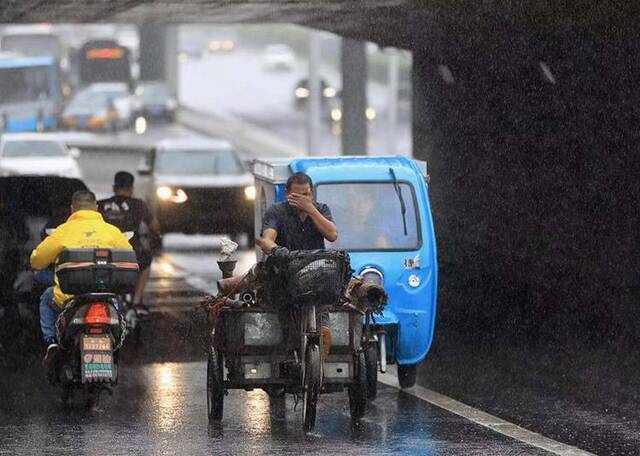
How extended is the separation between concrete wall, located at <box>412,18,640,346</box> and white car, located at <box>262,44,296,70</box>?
81743mm

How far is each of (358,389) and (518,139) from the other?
11.9 metres

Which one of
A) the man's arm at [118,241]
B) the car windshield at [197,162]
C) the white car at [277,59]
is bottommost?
the man's arm at [118,241]

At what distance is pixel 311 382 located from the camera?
34.7 feet

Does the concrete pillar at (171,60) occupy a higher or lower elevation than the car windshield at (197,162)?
higher

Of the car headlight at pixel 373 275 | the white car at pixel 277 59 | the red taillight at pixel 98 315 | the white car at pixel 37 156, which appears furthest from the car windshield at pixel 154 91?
the red taillight at pixel 98 315

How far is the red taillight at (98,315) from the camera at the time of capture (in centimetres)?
1189

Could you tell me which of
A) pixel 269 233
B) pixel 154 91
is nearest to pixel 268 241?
pixel 269 233

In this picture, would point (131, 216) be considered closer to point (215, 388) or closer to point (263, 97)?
point (215, 388)

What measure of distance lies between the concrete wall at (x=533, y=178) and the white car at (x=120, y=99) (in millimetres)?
46842

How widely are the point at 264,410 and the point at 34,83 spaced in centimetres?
5414

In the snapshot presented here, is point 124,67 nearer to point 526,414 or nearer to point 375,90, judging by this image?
point 375,90

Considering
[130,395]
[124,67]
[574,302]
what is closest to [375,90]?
[124,67]

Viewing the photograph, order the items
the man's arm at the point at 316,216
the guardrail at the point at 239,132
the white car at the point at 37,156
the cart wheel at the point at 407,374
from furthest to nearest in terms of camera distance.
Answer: the guardrail at the point at 239,132
the white car at the point at 37,156
the cart wheel at the point at 407,374
the man's arm at the point at 316,216

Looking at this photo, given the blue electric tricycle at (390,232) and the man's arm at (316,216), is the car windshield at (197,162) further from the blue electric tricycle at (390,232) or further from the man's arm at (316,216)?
the man's arm at (316,216)
